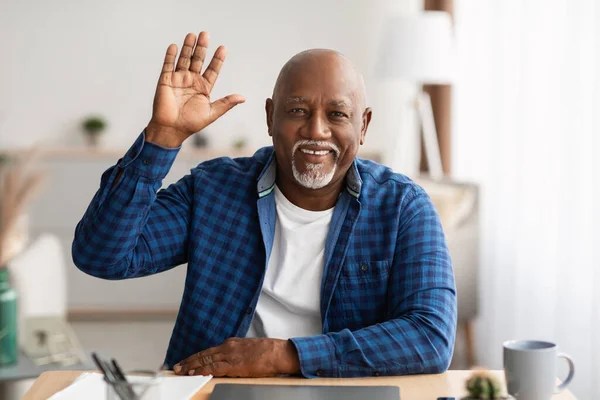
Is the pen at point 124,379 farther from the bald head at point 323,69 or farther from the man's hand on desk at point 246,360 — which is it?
the bald head at point 323,69

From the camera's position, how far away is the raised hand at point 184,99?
159 centimetres

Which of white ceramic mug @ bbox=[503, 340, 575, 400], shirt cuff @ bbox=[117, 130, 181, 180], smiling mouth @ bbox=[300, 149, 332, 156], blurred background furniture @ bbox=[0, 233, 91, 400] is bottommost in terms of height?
blurred background furniture @ bbox=[0, 233, 91, 400]

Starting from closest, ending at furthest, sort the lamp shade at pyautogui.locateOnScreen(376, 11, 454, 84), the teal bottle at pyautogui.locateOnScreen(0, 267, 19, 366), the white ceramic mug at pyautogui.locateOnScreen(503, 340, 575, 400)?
the white ceramic mug at pyautogui.locateOnScreen(503, 340, 575, 400), the teal bottle at pyautogui.locateOnScreen(0, 267, 19, 366), the lamp shade at pyautogui.locateOnScreen(376, 11, 454, 84)

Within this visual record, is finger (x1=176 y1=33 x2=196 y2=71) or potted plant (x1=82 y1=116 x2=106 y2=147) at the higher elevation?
finger (x1=176 y1=33 x2=196 y2=71)

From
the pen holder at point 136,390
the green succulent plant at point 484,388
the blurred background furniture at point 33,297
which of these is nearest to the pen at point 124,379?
the pen holder at point 136,390

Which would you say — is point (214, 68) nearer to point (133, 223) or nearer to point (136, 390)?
point (133, 223)

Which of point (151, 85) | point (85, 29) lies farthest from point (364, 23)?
point (85, 29)

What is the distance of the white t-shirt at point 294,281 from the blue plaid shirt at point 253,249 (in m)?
0.03

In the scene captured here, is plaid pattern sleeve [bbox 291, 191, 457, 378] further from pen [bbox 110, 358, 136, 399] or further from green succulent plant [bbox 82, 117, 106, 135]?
green succulent plant [bbox 82, 117, 106, 135]

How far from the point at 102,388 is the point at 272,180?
656mm

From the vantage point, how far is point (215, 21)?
17.4 feet

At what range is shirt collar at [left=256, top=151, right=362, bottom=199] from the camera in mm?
1785

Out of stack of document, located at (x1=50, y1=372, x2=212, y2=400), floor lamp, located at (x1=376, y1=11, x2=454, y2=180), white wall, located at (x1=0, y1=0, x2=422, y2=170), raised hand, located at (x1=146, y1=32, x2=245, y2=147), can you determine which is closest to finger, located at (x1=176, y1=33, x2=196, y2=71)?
raised hand, located at (x1=146, y1=32, x2=245, y2=147)

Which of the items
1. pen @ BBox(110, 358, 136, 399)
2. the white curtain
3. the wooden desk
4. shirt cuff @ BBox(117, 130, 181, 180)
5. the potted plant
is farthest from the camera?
the potted plant
